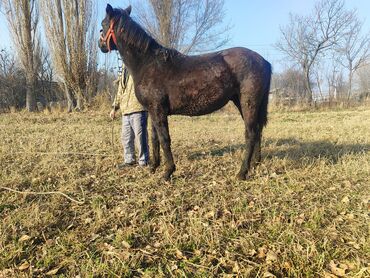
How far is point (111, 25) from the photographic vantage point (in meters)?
4.35

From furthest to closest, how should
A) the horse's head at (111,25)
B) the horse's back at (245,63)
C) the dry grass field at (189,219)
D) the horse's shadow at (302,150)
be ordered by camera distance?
1. the horse's shadow at (302,150)
2. the horse's head at (111,25)
3. the horse's back at (245,63)
4. the dry grass field at (189,219)

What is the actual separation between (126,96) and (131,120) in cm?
42

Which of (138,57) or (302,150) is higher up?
(138,57)

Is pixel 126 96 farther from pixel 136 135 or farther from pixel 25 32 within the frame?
pixel 25 32

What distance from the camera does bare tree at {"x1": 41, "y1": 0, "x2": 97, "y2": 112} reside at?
17.6 meters

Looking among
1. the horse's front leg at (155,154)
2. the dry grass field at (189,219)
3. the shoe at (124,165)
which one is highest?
the horse's front leg at (155,154)

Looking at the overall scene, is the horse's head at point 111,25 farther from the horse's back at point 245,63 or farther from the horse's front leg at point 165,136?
the horse's back at point 245,63

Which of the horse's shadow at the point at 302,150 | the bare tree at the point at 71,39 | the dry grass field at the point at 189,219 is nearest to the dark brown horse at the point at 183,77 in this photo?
the dry grass field at the point at 189,219

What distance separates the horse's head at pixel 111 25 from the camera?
4.32 m

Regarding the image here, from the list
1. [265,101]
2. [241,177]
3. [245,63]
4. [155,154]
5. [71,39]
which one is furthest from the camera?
[71,39]

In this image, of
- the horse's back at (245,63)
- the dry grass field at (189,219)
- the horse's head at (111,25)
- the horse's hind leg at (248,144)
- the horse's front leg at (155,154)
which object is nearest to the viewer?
the dry grass field at (189,219)

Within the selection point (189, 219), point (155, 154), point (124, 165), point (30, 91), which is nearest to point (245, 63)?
point (155, 154)

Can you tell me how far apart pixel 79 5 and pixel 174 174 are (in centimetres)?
1656

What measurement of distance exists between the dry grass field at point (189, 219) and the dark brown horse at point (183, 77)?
0.72 metres
